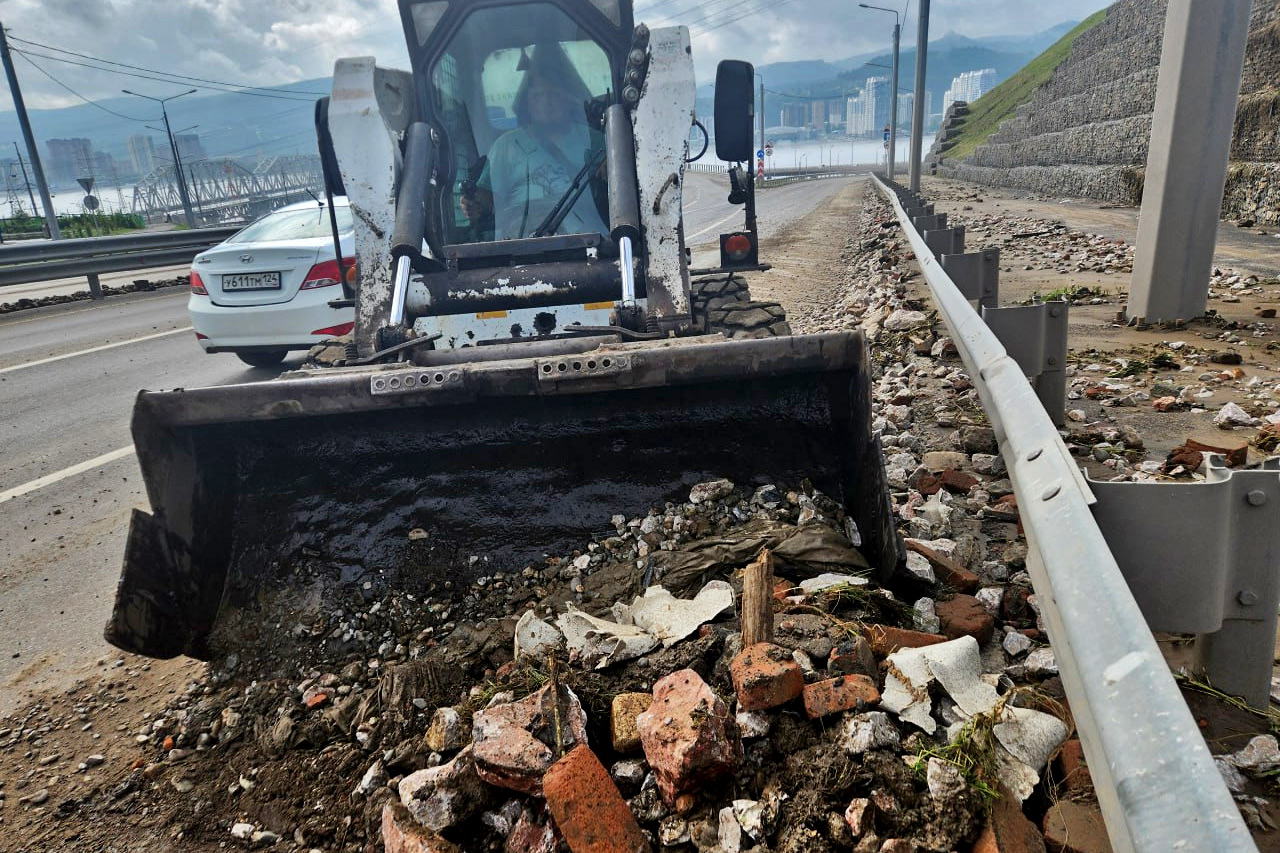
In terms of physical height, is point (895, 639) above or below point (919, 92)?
below

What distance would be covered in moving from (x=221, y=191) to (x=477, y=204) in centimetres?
8174

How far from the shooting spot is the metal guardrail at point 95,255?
1291cm

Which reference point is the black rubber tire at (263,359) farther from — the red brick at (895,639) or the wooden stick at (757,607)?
the red brick at (895,639)

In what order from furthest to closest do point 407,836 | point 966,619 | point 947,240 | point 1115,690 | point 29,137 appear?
point 29,137, point 947,240, point 966,619, point 407,836, point 1115,690

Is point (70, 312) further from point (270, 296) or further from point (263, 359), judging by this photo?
point (270, 296)

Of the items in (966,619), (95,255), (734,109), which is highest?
(734,109)

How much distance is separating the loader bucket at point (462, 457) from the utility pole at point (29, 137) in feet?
82.7

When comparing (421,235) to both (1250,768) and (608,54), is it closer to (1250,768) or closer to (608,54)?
(608,54)

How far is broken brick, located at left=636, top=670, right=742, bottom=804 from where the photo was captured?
5.99 feet

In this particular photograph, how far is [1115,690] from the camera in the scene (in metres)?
1.15

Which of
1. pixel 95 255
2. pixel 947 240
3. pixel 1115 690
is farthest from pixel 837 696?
pixel 95 255

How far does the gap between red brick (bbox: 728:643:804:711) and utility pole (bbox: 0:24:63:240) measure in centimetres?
2737

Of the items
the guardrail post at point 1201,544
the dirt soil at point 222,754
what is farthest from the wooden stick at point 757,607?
the guardrail post at point 1201,544

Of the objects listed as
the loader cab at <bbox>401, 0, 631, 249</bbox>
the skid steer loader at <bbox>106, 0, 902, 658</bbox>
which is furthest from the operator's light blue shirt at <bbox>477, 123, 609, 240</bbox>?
the skid steer loader at <bbox>106, 0, 902, 658</bbox>
